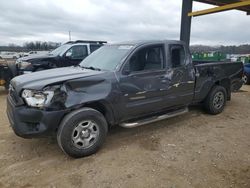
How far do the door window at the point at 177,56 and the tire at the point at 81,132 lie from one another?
2056 millimetres

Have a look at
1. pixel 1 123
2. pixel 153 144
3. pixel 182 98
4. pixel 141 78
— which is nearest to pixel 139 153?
pixel 153 144

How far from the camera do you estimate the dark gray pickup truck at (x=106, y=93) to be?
13.1ft

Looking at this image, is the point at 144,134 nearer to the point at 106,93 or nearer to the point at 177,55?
the point at 106,93

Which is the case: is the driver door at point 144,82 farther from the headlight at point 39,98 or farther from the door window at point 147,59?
the headlight at point 39,98

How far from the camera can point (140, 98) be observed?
Answer: 492 cm

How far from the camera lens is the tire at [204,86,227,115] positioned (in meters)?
6.48

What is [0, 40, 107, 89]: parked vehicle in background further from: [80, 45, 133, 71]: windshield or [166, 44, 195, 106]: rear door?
[166, 44, 195, 106]: rear door

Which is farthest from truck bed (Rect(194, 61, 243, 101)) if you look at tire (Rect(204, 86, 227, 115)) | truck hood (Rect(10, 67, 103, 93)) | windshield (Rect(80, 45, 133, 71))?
truck hood (Rect(10, 67, 103, 93))

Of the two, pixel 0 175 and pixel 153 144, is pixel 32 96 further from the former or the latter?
pixel 153 144

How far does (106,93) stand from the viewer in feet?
14.5

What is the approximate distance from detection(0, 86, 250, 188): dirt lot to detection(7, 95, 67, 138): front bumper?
1.65ft

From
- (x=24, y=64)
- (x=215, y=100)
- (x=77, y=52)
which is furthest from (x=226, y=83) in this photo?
(x=24, y=64)

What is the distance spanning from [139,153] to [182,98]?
1.85m

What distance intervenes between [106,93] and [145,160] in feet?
4.01
